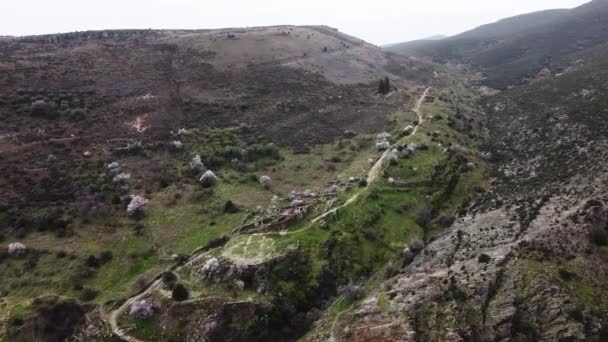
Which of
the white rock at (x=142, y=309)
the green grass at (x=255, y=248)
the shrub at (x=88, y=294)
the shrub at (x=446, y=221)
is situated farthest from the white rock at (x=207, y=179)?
the shrub at (x=446, y=221)

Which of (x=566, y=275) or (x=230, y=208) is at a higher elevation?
(x=230, y=208)

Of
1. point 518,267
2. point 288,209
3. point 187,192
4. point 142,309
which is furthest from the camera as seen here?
point 187,192

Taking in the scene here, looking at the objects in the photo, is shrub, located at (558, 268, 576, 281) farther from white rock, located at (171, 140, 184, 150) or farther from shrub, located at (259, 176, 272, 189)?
white rock, located at (171, 140, 184, 150)

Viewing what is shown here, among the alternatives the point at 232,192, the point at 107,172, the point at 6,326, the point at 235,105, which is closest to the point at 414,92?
the point at 235,105

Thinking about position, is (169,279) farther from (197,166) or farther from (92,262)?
(197,166)

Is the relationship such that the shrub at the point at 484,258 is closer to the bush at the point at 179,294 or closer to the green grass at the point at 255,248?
the green grass at the point at 255,248

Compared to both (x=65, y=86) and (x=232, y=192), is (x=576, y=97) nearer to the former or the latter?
Answer: (x=232, y=192)

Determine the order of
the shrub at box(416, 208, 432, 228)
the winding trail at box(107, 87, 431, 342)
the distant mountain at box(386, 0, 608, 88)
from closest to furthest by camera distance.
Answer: the winding trail at box(107, 87, 431, 342) < the shrub at box(416, 208, 432, 228) < the distant mountain at box(386, 0, 608, 88)

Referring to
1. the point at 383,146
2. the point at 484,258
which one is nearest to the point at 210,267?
the point at 484,258

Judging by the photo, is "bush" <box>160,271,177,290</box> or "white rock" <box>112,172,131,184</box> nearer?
"bush" <box>160,271,177,290</box>

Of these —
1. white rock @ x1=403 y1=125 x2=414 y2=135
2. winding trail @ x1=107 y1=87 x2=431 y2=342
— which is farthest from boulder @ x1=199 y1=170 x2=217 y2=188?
white rock @ x1=403 y1=125 x2=414 y2=135

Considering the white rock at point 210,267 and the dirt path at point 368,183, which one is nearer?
the white rock at point 210,267

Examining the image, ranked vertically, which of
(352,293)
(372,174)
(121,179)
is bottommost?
(352,293)

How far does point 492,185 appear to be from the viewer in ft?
178
